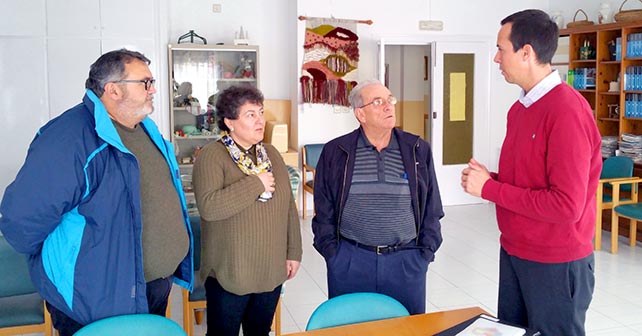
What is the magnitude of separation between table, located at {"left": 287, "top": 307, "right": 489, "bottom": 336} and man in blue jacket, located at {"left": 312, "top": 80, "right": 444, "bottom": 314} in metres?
0.55

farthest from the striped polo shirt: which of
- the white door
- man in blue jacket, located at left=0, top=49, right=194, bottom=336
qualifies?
the white door

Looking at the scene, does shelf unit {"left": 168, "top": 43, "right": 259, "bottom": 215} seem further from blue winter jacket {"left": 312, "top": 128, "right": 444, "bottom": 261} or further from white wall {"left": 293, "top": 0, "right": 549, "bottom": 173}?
blue winter jacket {"left": 312, "top": 128, "right": 444, "bottom": 261}

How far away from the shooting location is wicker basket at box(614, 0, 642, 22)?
258 inches

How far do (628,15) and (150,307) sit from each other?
19.8 ft

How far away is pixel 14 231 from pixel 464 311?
158 centimetres

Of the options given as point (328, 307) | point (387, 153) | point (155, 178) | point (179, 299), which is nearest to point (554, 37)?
point (387, 153)

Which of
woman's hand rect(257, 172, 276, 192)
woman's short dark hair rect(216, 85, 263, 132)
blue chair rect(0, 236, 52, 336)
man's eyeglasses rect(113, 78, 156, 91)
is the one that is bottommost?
blue chair rect(0, 236, 52, 336)

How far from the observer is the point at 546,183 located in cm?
223

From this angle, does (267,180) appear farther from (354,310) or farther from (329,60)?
(329,60)

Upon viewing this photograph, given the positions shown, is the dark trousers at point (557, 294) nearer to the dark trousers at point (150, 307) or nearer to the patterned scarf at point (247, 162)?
the patterned scarf at point (247, 162)

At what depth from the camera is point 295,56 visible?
301 inches

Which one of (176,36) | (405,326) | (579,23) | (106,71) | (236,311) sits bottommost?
(236,311)

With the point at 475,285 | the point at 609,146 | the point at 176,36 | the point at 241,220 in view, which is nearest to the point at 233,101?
the point at 241,220

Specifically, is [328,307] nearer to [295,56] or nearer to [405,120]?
[295,56]
